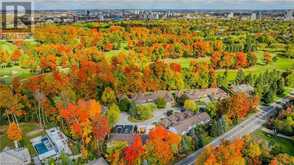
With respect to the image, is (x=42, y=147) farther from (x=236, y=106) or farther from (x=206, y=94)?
(x=206, y=94)

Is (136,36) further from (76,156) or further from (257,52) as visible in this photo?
(76,156)

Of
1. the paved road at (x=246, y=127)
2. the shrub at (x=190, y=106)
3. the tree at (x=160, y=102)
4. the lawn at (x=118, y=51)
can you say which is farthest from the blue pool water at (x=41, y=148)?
the lawn at (x=118, y=51)

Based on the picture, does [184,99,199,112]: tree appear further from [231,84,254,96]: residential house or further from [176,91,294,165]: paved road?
[231,84,254,96]: residential house

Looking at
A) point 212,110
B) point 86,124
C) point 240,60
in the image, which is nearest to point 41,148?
point 86,124

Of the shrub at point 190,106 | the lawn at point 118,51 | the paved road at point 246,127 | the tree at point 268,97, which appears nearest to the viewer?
the paved road at point 246,127

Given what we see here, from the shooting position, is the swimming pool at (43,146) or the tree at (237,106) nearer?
the swimming pool at (43,146)

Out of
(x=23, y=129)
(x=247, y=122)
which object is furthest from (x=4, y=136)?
(x=247, y=122)

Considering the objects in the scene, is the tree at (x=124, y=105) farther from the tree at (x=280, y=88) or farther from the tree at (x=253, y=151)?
the tree at (x=280, y=88)
